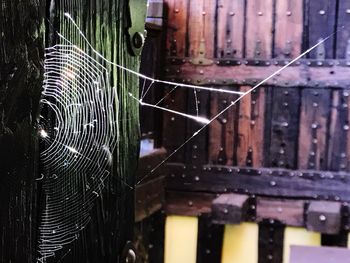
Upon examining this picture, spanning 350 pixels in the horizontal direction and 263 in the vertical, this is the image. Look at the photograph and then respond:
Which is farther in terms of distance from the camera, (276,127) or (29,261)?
(276,127)

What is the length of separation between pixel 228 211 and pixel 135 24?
2255 mm

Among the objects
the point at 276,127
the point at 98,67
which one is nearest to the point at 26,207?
the point at 98,67

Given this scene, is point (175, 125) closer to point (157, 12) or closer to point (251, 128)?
point (251, 128)

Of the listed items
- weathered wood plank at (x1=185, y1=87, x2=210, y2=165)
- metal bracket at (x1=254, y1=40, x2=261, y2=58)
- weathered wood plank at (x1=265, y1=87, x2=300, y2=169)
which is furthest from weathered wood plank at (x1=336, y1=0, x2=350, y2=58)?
weathered wood plank at (x1=185, y1=87, x2=210, y2=165)

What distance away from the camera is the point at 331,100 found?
124 inches

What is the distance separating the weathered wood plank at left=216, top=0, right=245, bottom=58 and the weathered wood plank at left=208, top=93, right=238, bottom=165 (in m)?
0.26

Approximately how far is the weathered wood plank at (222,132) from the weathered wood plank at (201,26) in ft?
0.91

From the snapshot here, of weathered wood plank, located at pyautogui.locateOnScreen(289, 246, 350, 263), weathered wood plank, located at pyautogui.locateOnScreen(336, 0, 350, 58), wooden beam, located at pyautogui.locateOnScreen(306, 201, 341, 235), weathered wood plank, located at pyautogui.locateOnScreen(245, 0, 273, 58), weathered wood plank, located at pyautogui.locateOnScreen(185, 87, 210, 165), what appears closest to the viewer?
weathered wood plank, located at pyautogui.locateOnScreen(289, 246, 350, 263)

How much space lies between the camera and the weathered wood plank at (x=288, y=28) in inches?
125

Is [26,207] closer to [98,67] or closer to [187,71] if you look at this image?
[98,67]

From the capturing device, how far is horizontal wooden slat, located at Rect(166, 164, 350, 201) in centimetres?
316

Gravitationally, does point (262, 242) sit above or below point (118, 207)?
below

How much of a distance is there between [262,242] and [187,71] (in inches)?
43.1

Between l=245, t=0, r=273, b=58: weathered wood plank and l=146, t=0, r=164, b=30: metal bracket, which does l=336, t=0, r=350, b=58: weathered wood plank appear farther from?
l=146, t=0, r=164, b=30: metal bracket
